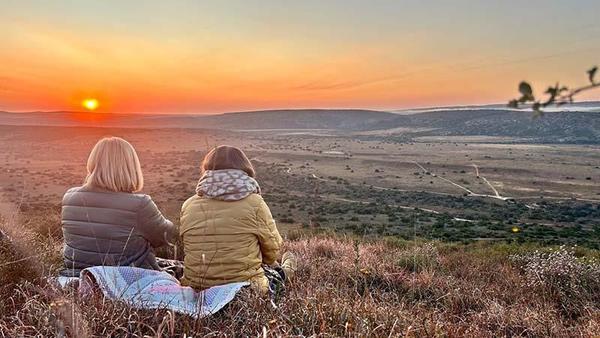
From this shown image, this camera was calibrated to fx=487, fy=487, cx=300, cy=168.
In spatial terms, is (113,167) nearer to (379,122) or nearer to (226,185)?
(226,185)

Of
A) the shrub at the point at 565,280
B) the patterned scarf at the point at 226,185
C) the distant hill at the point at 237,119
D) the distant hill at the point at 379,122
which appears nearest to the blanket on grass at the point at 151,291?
the patterned scarf at the point at 226,185

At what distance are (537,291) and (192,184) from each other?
138 ft

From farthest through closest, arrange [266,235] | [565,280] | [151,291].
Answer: [565,280] → [266,235] → [151,291]

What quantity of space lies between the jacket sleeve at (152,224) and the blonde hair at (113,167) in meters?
0.17

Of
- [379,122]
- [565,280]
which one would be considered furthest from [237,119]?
[565,280]

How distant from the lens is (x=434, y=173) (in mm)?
59188

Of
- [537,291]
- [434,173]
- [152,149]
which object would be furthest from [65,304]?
[152,149]

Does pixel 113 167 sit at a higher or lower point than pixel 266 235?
higher

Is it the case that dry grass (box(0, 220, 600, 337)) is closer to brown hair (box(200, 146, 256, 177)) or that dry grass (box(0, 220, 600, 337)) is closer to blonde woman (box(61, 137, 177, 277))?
blonde woman (box(61, 137, 177, 277))

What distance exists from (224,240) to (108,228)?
884 millimetres

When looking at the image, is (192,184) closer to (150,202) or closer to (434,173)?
(434,173)

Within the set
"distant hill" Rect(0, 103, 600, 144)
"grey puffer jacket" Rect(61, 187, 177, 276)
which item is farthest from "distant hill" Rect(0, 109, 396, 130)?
"grey puffer jacket" Rect(61, 187, 177, 276)

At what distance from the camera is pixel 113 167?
338 cm

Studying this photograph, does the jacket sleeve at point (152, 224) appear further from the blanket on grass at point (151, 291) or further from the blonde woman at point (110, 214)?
the blanket on grass at point (151, 291)
